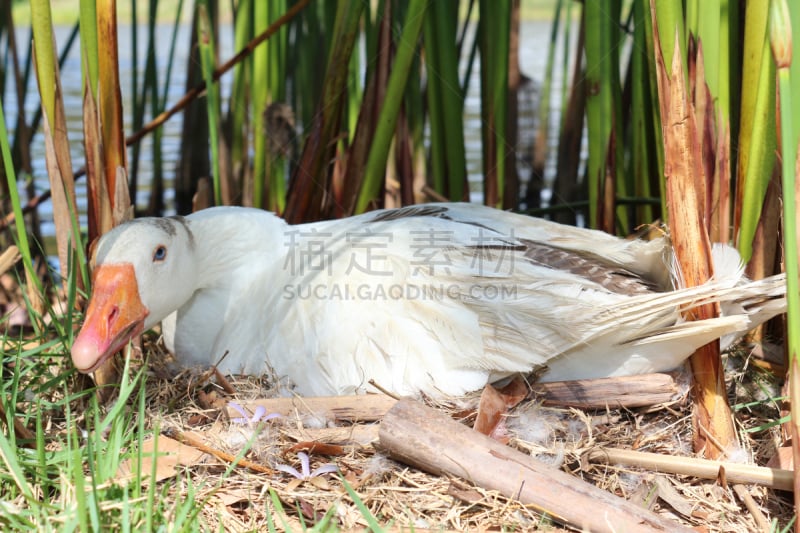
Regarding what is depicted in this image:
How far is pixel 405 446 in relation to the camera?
2141 millimetres

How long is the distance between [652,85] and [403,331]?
127cm

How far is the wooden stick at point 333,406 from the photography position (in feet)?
7.97

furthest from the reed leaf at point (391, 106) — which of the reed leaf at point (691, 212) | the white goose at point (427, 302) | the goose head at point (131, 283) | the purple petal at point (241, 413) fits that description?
the purple petal at point (241, 413)

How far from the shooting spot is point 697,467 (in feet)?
7.16

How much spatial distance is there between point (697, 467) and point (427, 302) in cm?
88

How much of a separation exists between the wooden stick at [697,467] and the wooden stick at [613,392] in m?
0.19

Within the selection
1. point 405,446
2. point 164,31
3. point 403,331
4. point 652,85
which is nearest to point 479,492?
point 405,446

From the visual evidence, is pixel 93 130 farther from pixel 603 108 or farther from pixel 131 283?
pixel 603 108

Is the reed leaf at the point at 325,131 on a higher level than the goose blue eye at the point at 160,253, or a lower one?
higher

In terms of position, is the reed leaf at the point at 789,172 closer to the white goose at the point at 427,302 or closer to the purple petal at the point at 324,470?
the white goose at the point at 427,302

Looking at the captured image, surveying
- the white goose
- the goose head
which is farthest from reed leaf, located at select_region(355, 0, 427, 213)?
the goose head

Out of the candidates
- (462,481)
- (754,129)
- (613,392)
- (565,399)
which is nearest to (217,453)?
(462,481)

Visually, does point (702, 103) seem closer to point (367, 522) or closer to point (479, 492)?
point (479, 492)

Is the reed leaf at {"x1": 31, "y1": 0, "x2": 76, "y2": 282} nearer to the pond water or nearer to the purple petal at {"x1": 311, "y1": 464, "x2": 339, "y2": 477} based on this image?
the purple petal at {"x1": 311, "y1": 464, "x2": 339, "y2": 477}
